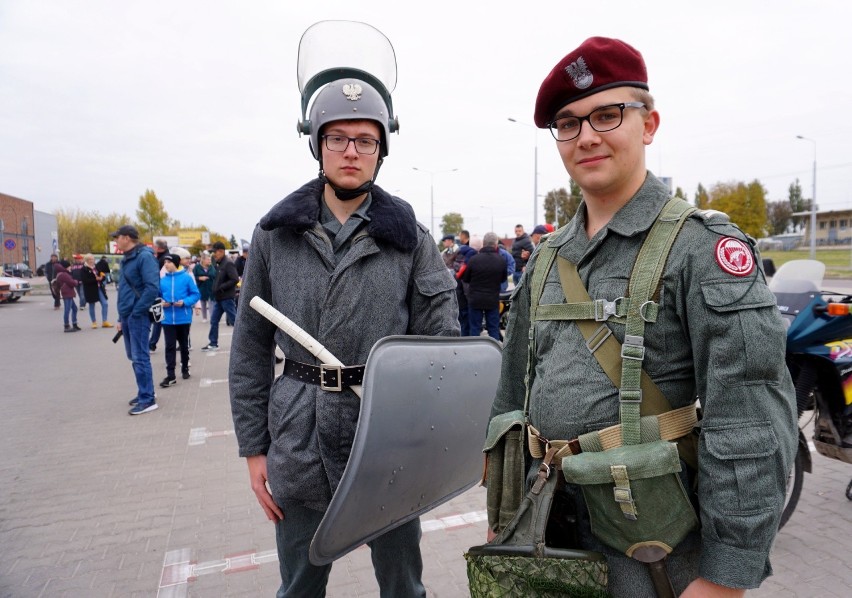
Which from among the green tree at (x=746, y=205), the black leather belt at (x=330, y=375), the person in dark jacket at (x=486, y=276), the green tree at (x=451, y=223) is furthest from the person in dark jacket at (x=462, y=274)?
the green tree at (x=451, y=223)

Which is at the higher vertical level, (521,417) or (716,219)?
(716,219)

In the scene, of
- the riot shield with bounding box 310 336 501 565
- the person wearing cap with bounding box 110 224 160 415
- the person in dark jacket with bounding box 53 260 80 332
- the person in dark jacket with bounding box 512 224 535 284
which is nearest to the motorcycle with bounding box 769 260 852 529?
the riot shield with bounding box 310 336 501 565

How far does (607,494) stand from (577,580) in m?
0.20

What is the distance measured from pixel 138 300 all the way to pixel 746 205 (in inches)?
1891

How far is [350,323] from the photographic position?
1759mm

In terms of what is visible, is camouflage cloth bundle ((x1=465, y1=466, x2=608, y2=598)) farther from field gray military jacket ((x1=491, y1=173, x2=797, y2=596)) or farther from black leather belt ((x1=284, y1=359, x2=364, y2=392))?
black leather belt ((x1=284, y1=359, x2=364, y2=392))

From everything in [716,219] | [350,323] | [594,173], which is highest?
[594,173]

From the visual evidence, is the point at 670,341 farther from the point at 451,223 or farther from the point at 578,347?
the point at 451,223

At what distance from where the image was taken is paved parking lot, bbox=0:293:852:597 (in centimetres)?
288

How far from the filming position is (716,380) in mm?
1108

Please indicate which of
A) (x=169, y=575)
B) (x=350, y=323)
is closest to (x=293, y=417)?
(x=350, y=323)

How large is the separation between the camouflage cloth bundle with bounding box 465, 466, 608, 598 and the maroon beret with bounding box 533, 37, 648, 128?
0.92 metres

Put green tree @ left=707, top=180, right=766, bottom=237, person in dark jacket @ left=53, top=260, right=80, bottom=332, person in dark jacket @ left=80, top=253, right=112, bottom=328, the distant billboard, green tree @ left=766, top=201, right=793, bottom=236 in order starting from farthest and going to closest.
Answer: green tree @ left=766, top=201, right=793, bottom=236, the distant billboard, green tree @ left=707, top=180, right=766, bottom=237, person in dark jacket @ left=53, top=260, right=80, bottom=332, person in dark jacket @ left=80, top=253, right=112, bottom=328

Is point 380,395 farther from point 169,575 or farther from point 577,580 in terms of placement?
point 169,575
